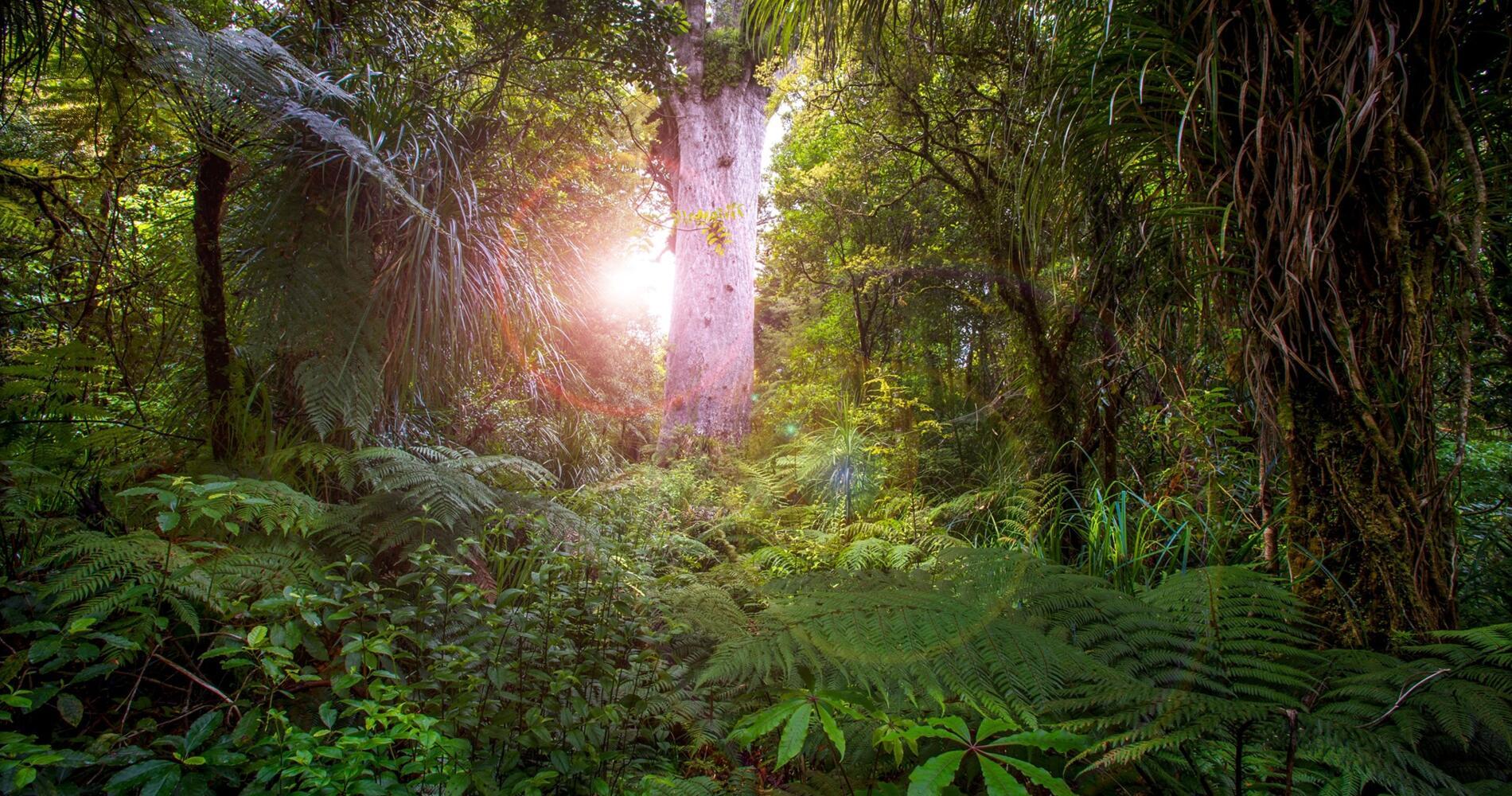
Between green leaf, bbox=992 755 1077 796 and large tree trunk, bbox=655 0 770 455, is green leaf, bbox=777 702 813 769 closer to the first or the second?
green leaf, bbox=992 755 1077 796

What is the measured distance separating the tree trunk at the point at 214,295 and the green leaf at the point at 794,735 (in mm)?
2259

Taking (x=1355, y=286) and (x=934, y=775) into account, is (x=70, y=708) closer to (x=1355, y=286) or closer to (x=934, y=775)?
(x=934, y=775)

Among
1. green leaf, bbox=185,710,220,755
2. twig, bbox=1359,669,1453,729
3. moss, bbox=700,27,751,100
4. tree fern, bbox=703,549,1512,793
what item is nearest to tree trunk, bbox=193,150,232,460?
green leaf, bbox=185,710,220,755

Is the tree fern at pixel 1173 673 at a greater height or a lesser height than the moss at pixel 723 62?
lesser

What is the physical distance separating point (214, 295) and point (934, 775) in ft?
8.26

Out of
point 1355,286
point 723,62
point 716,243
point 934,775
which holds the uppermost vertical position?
point 723,62

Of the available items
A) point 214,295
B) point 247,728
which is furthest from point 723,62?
point 247,728

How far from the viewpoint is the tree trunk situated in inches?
75.2

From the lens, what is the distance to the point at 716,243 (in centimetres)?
486

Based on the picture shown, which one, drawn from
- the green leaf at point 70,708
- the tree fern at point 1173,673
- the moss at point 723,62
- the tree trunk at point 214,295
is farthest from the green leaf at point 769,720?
the moss at point 723,62

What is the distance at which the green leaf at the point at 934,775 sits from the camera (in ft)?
2.12

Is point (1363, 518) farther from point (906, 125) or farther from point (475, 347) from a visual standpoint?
point (906, 125)

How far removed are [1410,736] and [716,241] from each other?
4546 millimetres

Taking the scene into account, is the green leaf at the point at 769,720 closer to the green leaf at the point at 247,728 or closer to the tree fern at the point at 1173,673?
the tree fern at the point at 1173,673
